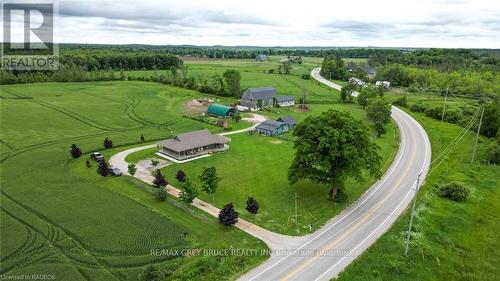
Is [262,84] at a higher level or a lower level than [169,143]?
higher

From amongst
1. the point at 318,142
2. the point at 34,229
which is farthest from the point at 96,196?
the point at 318,142

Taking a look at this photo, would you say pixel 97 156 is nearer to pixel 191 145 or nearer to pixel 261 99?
pixel 191 145

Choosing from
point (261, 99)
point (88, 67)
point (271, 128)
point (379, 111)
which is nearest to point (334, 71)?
point (261, 99)

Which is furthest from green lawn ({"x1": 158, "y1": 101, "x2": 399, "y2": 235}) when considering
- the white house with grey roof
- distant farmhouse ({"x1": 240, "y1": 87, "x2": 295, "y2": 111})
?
distant farmhouse ({"x1": 240, "y1": 87, "x2": 295, "y2": 111})

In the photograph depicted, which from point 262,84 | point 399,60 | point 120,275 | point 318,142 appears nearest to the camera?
point 120,275

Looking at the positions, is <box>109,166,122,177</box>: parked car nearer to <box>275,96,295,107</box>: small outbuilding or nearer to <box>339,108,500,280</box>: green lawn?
<box>339,108,500,280</box>: green lawn

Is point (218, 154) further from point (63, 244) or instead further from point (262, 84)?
point (262, 84)
